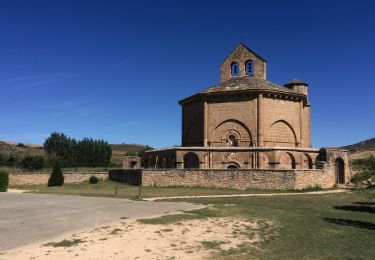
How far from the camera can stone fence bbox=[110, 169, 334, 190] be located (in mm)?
26609

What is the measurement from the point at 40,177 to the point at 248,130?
23.6 meters

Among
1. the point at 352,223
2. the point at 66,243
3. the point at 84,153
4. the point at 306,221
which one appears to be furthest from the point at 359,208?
the point at 84,153

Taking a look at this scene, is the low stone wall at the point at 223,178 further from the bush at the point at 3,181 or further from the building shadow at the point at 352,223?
the bush at the point at 3,181

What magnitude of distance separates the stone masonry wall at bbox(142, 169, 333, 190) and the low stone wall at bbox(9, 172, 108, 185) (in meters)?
16.2

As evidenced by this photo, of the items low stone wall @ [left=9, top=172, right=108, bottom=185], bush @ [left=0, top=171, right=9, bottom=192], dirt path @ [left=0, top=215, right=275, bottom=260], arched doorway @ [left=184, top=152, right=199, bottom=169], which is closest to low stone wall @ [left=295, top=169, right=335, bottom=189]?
arched doorway @ [left=184, top=152, right=199, bottom=169]

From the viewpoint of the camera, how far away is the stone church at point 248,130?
32125 mm

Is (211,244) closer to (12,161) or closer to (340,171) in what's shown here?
(340,171)

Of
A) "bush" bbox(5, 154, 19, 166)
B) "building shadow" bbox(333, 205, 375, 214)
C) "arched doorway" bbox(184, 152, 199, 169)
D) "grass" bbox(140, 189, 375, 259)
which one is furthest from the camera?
"bush" bbox(5, 154, 19, 166)

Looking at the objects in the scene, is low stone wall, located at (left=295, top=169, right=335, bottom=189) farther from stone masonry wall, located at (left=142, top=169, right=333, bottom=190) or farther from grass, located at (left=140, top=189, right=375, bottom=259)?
grass, located at (left=140, top=189, right=375, bottom=259)


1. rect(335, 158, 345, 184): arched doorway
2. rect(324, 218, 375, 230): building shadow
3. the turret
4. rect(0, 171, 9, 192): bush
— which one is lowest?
rect(324, 218, 375, 230): building shadow

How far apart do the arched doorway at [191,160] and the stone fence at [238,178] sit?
153 inches

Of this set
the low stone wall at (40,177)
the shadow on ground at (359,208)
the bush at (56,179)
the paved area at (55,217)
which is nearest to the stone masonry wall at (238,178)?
the shadow on ground at (359,208)

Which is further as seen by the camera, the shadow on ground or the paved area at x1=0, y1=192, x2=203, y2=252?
the shadow on ground

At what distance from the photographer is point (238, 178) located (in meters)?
27.2
